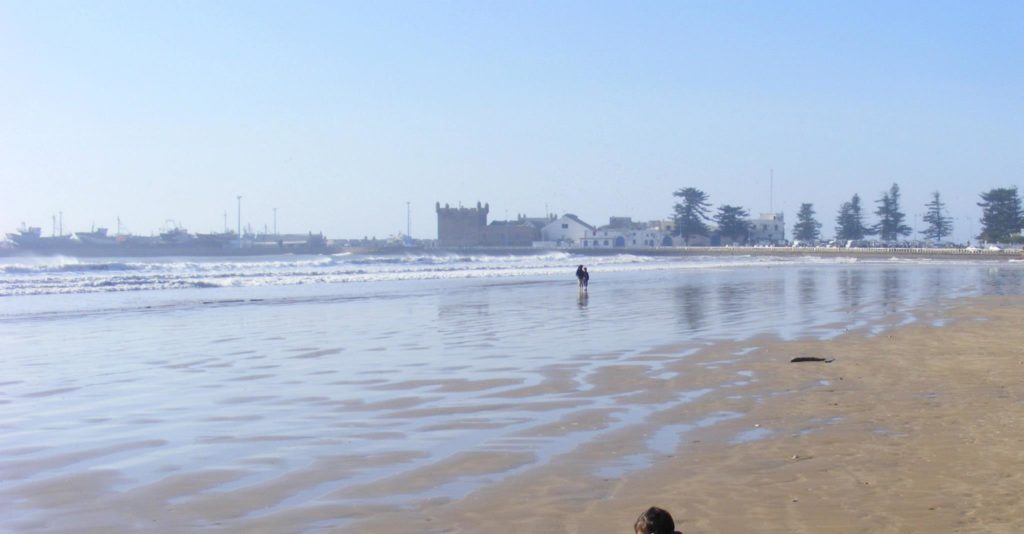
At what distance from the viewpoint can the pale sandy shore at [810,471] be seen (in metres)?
6.66

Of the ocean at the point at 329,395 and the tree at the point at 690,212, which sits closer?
the ocean at the point at 329,395

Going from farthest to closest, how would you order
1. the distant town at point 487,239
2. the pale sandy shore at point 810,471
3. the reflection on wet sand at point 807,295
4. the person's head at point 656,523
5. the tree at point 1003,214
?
the distant town at point 487,239
the tree at point 1003,214
the reflection on wet sand at point 807,295
the pale sandy shore at point 810,471
the person's head at point 656,523

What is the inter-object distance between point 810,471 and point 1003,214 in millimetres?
117507

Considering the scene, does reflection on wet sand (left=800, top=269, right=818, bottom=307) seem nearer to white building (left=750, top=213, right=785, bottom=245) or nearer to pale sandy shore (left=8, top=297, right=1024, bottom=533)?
pale sandy shore (left=8, top=297, right=1024, bottom=533)

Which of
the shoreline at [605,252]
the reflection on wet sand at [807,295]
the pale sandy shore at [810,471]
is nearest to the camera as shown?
the pale sandy shore at [810,471]

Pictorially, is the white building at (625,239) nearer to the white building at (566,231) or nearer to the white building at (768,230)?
the white building at (566,231)

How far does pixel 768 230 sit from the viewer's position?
501 ft

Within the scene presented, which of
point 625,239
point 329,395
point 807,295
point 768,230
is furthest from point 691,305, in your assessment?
point 768,230

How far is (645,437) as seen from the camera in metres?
9.44

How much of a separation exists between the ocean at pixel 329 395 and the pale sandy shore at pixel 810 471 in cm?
34

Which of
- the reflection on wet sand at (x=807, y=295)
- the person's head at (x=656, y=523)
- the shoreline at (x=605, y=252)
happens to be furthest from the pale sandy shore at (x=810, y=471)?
the shoreline at (x=605, y=252)

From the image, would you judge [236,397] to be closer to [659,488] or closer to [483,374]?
[483,374]

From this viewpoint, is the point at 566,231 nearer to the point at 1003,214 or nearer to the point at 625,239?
the point at 625,239

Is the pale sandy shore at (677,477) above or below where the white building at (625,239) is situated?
below
